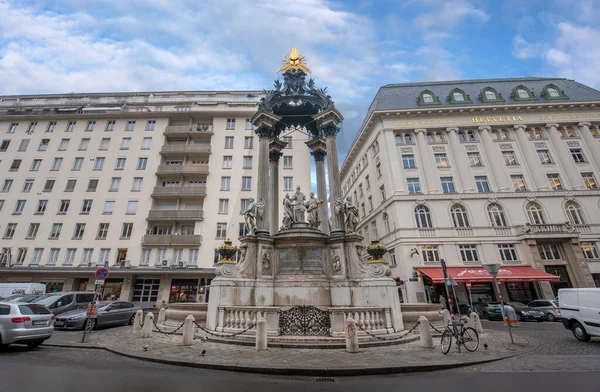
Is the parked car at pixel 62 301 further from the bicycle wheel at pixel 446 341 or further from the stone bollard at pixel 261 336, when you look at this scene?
the bicycle wheel at pixel 446 341

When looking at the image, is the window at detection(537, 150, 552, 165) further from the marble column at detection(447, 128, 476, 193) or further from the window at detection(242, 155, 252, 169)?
the window at detection(242, 155, 252, 169)

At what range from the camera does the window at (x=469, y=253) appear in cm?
2753

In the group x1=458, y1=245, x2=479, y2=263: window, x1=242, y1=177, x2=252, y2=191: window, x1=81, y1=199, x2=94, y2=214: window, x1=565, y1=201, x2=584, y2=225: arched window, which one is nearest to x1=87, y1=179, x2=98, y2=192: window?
x1=81, y1=199, x2=94, y2=214: window

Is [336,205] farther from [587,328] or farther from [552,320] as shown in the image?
[552,320]

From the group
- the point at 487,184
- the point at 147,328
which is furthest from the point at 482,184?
the point at 147,328

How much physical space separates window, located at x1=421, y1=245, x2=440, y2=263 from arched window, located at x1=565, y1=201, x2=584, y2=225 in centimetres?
1477

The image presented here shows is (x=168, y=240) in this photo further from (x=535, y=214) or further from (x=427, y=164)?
(x=535, y=214)

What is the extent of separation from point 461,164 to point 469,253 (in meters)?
10.1

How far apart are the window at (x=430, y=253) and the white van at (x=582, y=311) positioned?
54.9 feet

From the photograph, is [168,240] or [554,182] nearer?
[168,240]

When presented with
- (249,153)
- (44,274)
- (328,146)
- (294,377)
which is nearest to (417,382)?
(294,377)

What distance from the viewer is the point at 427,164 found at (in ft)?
104

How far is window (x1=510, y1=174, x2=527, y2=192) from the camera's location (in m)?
30.4

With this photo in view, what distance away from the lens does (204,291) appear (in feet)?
97.6
